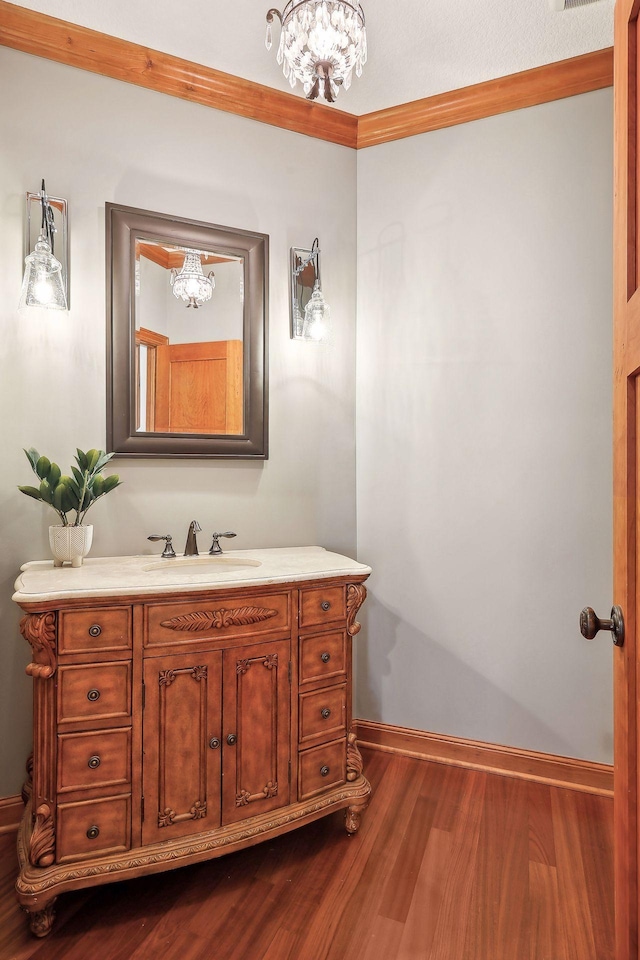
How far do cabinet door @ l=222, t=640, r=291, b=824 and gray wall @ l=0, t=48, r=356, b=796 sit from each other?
657 millimetres

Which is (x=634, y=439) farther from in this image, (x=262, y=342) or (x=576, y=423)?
(x=262, y=342)

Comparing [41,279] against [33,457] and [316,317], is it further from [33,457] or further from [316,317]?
[316,317]

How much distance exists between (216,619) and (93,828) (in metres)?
0.65

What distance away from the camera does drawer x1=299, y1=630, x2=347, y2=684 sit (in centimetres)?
194

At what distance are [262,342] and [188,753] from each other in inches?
61.1

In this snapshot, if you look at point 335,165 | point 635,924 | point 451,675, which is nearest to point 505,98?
point 335,165

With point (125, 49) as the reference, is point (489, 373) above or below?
below

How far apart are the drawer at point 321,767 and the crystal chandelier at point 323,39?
6.43ft

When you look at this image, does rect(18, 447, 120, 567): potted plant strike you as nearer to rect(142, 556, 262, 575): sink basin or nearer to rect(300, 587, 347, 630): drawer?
rect(142, 556, 262, 575): sink basin

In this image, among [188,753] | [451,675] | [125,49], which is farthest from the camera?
[451,675]

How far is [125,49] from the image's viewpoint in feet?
7.09

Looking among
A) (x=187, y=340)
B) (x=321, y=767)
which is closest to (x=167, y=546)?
(x=187, y=340)

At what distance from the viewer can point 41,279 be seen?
6.48ft

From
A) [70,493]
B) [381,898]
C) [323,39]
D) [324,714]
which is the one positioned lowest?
[381,898]
